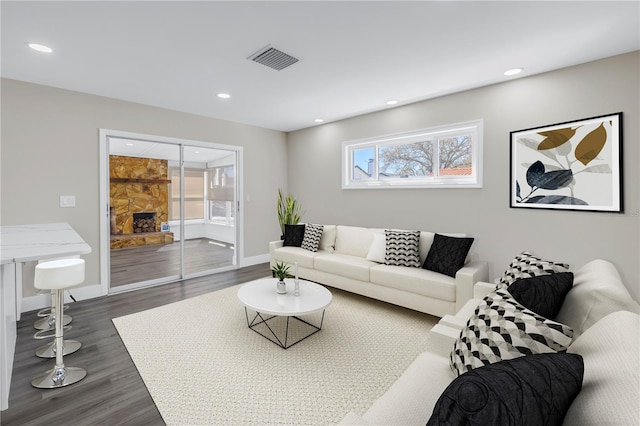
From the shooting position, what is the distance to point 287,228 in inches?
192

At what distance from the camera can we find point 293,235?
479cm

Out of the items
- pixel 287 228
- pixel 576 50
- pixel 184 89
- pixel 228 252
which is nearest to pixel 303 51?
pixel 184 89

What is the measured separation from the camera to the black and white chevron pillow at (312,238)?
4520 millimetres

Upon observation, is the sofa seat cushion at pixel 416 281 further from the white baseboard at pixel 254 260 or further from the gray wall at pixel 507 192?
the white baseboard at pixel 254 260

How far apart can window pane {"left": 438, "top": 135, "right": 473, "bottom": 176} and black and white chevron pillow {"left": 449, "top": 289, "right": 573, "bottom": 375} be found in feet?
9.23

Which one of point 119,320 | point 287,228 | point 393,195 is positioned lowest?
point 119,320

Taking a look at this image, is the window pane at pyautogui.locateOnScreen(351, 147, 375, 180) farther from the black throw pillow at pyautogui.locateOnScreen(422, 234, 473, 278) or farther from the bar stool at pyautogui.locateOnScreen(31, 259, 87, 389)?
the bar stool at pyautogui.locateOnScreen(31, 259, 87, 389)

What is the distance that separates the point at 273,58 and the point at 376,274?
2529 millimetres

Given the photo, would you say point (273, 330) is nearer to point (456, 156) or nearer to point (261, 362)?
point (261, 362)

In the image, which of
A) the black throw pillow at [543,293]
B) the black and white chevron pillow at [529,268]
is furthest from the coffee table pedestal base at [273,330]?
the black throw pillow at [543,293]

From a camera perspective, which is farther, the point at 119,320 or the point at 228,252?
the point at 228,252

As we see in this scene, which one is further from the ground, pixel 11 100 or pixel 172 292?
pixel 11 100

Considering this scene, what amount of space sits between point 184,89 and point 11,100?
1830mm

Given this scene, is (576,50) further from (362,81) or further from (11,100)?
(11,100)
